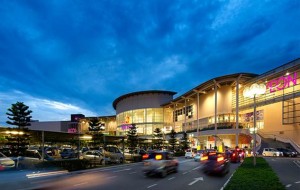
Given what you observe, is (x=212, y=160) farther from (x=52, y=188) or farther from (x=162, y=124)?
(x=162, y=124)

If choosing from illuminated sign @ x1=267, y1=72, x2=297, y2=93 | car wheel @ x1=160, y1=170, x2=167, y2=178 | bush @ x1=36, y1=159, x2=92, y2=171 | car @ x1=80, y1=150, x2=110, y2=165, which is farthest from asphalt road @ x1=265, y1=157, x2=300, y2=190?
illuminated sign @ x1=267, y1=72, x2=297, y2=93

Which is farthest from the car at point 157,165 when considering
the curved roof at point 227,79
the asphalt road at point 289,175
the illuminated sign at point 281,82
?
the curved roof at point 227,79

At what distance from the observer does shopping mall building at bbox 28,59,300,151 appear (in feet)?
159

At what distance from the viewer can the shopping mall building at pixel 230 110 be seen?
4844cm

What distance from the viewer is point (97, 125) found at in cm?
3525

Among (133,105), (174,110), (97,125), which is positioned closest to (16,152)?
(97,125)

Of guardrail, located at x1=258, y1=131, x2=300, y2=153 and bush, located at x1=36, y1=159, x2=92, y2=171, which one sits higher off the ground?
bush, located at x1=36, y1=159, x2=92, y2=171

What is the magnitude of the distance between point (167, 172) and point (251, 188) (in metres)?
7.27

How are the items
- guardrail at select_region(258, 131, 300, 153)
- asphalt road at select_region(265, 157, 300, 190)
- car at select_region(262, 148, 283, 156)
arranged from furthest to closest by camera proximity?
guardrail at select_region(258, 131, 300, 153)
car at select_region(262, 148, 283, 156)
asphalt road at select_region(265, 157, 300, 190)

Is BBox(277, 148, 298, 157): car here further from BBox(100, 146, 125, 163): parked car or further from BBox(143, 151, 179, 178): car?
BBox(143, 151, 179, 178): car

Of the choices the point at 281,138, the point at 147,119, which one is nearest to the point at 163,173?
the point at 281,138

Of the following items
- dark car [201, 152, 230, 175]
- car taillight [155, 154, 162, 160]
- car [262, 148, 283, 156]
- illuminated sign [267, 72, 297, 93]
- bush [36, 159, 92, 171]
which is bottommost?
car [262, 148, 283, 156]

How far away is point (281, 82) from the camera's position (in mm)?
51156

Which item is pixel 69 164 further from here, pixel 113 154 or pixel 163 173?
pixel 113 154
